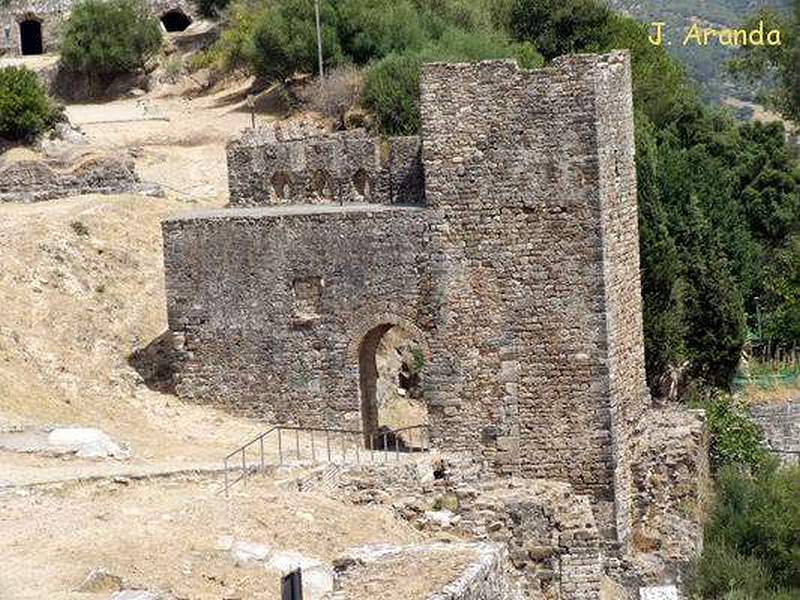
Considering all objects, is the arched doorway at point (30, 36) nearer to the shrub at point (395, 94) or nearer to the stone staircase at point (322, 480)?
the shrub at point (395, 94)

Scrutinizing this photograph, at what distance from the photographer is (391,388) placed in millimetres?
28891

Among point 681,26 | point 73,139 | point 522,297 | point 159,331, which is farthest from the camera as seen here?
point 681,26

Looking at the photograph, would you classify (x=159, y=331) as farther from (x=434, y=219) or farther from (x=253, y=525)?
(x=253, y=525)

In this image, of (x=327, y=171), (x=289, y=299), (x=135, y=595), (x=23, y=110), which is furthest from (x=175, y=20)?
(x=135, y=595)

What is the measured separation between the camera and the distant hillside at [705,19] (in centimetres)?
8825

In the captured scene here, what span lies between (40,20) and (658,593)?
3306 cm

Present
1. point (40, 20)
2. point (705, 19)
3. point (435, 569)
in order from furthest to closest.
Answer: point (705, 19) < point (40, 20) < point (435, 569)

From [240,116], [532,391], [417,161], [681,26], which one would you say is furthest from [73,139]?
[681,26]

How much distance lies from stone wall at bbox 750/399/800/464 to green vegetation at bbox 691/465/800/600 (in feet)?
20.5

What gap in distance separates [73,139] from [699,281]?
13.5 metres

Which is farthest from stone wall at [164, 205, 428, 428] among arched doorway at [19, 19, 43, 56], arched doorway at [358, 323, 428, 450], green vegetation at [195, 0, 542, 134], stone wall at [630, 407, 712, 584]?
arched doorway at [19, 19, 43, 56]

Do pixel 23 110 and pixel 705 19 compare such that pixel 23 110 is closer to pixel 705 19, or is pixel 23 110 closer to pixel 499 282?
pixel 499 282

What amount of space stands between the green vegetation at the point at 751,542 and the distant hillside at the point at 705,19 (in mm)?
57568

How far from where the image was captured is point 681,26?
91.6 meters
